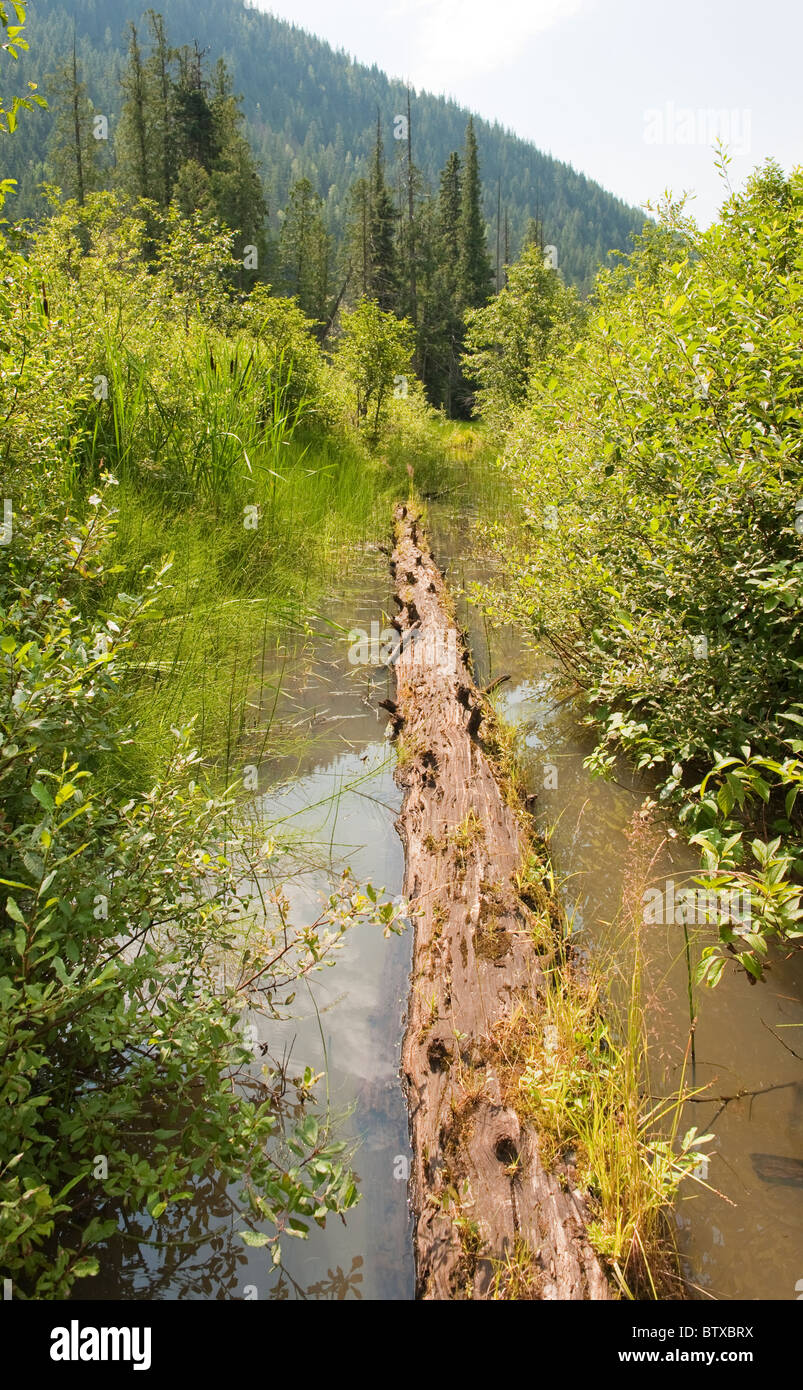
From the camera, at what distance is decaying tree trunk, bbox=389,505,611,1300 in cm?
186

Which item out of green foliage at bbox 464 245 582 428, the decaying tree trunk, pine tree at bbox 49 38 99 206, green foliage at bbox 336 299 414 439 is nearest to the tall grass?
the decaying tree trunk

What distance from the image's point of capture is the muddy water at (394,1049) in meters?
2.02

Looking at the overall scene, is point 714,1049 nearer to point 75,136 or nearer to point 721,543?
point 721,543

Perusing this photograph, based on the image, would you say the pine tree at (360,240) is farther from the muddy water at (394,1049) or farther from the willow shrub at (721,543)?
the muddy water at (394,1049)

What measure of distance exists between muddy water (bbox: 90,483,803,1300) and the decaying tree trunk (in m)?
0.13

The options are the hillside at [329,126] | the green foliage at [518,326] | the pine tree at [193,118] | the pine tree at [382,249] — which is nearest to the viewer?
the green foliage at [518,326]

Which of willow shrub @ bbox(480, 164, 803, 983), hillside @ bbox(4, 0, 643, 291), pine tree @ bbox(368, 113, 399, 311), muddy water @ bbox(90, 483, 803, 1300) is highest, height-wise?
hillside @ bbox(4, 0, 643, 291)

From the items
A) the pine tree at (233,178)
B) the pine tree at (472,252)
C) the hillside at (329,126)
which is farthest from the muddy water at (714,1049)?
the hillside at (329,126)

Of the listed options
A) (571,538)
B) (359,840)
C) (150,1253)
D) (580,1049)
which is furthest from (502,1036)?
(571,538)

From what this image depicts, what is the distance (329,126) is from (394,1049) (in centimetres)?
21389

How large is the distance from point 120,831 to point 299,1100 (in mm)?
1099

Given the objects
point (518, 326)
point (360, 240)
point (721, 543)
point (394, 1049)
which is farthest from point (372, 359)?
point (360, 240)

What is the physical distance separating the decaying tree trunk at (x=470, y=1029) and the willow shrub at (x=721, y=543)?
0.73 meters

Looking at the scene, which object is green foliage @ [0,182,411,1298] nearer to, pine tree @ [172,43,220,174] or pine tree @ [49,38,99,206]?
pine tree @ [172,43,220,174]
